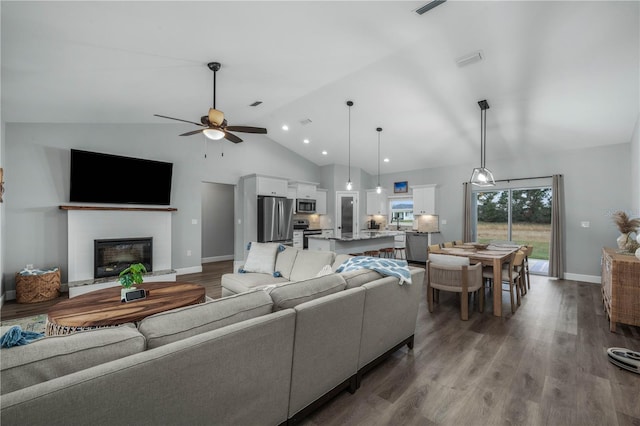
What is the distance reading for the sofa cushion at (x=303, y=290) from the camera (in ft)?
5.46

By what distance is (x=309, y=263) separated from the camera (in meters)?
3.53

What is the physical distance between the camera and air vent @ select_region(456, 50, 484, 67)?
3.56 m

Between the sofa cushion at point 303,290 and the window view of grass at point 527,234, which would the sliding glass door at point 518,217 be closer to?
the window view of grass at point 527,234

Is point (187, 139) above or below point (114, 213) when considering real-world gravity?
above

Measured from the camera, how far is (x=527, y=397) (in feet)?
6.57

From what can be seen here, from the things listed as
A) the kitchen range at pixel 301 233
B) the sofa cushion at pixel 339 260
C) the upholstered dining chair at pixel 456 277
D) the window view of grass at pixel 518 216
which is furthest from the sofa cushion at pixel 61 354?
the window view of grass at pixel 518 216

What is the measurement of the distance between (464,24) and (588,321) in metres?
3.86

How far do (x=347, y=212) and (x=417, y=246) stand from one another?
2.26 meters

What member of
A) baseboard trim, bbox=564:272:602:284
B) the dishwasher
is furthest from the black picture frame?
baseboard trim, bbox=564:272:602:284

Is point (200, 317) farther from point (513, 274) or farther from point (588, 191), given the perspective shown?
point (588, 191)

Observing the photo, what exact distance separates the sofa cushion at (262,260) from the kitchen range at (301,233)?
3743 mm

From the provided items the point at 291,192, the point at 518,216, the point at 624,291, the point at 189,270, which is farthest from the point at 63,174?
the point at 518,216

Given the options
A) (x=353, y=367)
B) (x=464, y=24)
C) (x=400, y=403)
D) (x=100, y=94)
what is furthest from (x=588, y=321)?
(x=100, y=94)

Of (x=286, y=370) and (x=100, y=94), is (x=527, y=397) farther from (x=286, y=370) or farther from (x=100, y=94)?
(x=100, y=94)
